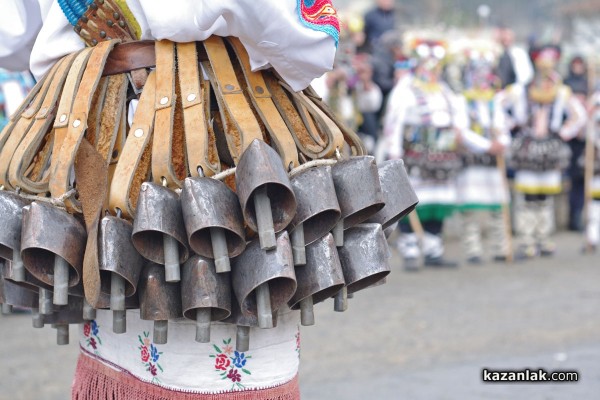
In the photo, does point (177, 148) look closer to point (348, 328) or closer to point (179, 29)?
point (179, 29)

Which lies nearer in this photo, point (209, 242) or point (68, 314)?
point (209, 242)

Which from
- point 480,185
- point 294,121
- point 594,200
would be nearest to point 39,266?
point 294,121

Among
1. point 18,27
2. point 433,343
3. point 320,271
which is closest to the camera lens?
point 320,271

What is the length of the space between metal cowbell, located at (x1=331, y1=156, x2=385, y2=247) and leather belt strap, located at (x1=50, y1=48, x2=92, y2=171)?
0.61m

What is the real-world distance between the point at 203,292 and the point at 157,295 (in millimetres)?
104

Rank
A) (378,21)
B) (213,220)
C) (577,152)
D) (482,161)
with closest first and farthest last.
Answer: (213,220), (482,161), (378,21), (577,152)

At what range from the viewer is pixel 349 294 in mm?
2234

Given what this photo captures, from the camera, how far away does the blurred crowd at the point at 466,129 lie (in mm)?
7578

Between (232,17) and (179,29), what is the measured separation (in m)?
0.15

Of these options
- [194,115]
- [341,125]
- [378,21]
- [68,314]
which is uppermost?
[194,115]

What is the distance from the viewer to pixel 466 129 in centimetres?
766

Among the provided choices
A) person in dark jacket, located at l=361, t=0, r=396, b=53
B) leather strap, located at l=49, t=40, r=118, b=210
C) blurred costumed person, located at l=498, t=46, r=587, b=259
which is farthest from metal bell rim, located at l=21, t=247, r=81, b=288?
person in dark jacket, located at l=361, t=0, r=396, b=53

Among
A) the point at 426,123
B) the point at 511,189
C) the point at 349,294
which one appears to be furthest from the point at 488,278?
the point at 349,294

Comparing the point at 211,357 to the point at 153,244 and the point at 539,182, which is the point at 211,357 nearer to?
the point at 153,244
